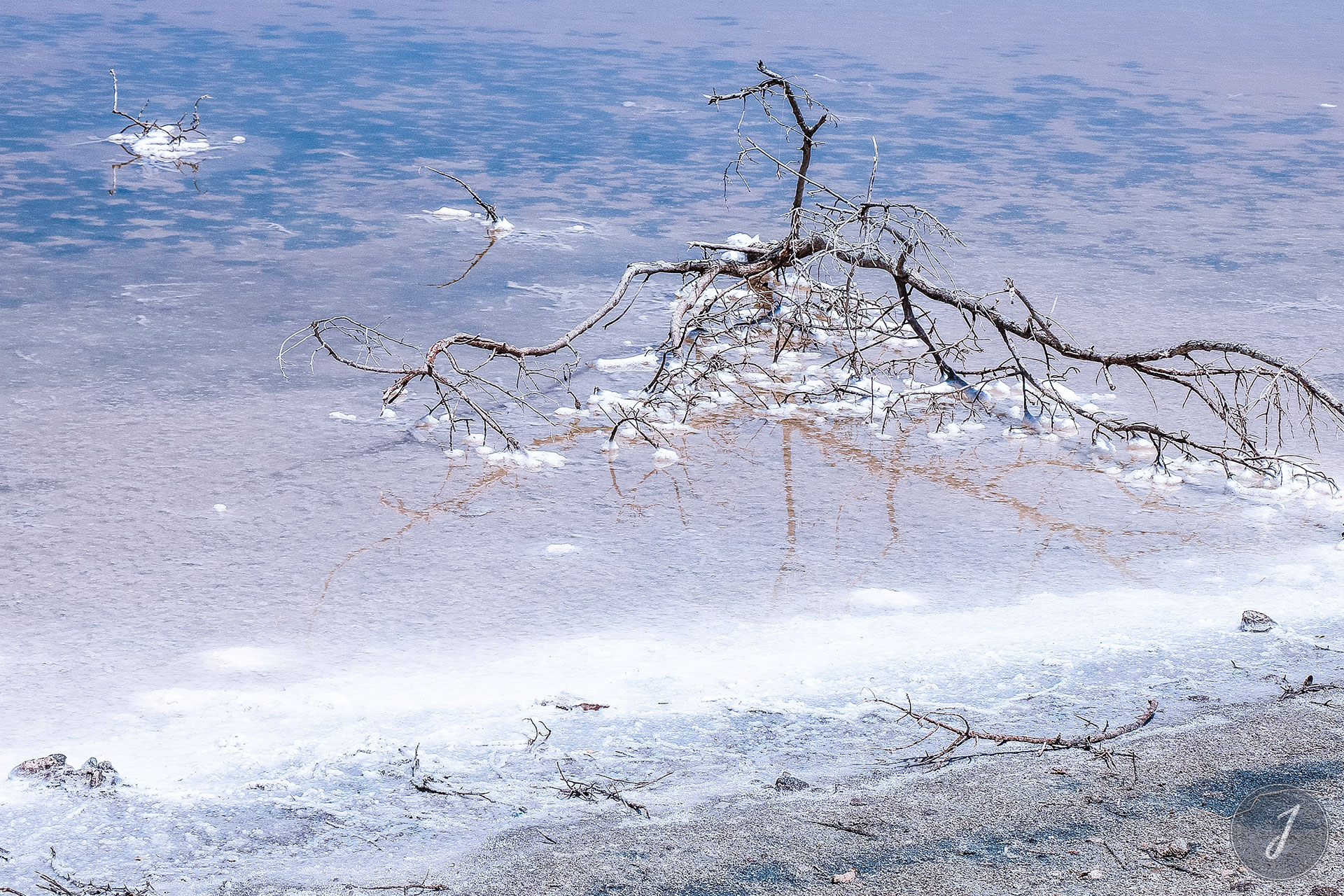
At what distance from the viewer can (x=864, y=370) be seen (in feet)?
16.5

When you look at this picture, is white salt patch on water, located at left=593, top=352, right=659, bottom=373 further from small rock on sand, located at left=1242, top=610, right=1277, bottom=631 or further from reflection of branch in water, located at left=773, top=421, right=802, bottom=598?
small rock on sand, located at left=1242, top=610, right=1277, bottom=631

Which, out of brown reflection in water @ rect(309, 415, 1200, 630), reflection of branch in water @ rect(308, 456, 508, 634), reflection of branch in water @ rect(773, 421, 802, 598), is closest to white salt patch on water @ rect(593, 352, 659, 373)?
brown reflection in water @ rect(309, 415, 1200, 630)

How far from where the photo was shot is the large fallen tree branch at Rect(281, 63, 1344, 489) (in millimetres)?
4344

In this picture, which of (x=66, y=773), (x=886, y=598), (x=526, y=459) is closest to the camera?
(x=66, y=773)

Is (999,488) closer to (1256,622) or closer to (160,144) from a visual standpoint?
(1256,622)

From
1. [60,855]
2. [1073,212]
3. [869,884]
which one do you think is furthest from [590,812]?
[1073,212]

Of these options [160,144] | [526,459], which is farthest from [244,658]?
[160,144]

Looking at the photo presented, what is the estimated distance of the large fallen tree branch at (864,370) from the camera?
171 inches

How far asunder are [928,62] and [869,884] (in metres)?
12.0

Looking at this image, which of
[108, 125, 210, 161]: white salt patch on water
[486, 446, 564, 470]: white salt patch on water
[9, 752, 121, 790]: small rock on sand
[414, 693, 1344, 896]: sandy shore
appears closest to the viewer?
[414, 693, 1344, 896]: sandy shore

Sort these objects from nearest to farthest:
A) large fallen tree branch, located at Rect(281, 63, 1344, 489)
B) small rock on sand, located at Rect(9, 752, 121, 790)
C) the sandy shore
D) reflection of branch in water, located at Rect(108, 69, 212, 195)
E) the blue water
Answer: the sandy shore
small rock on sand, located at Rect(9, 752, 121, 790)
the blue water
large fallen tree branch, located at Rect(281, 63, 1344, 489)
reflection of branch in water, located at Rect(108, 69, 212, 195)

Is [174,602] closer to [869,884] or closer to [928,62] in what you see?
[869,884]

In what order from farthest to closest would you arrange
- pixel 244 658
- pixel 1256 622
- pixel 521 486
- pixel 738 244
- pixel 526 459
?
1. pixel 738 244
2. pixel 526 459
3. pixel 521 486
4. pixel 1256 622
5. pixel 244 658

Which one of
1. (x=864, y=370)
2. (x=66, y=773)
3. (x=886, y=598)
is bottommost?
(x=66, y=773)
